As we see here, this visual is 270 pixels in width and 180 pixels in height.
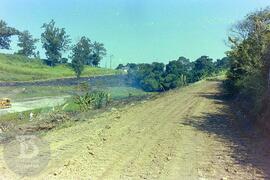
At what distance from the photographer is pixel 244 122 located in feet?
63.1

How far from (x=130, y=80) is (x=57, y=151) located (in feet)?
245

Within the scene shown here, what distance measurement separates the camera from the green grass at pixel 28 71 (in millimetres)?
83188

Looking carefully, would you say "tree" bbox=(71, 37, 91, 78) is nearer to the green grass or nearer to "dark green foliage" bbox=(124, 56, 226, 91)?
the green grass

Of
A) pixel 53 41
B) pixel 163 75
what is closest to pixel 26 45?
pixel 53 41

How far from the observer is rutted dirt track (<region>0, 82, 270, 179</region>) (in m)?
10.5

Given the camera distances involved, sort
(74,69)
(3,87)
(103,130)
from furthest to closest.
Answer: (74,69) → (3,87) → (103,130)

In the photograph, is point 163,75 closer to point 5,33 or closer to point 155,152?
point 5,33

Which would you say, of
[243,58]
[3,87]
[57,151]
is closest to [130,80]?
[3,87]

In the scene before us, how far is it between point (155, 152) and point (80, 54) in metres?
87.4

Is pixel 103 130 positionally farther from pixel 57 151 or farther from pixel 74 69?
pixel 74 69

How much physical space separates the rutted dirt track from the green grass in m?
63.8

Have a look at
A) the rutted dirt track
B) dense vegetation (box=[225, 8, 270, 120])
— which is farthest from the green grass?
the rutted dirt track

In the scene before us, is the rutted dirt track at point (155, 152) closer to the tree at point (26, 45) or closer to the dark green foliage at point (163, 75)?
the dark green foliage at point (163, 75)

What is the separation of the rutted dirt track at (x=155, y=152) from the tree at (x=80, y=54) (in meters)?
74.5
